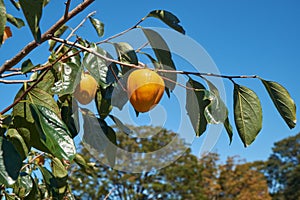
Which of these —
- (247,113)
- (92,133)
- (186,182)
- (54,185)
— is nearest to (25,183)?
(54,185)

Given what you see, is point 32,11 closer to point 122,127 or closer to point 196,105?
point 196,105

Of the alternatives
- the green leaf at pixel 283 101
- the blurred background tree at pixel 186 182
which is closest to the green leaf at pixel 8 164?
the green leaf at pixel 283 101

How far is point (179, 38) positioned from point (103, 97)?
0.23 m

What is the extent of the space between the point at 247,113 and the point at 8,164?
45 cm

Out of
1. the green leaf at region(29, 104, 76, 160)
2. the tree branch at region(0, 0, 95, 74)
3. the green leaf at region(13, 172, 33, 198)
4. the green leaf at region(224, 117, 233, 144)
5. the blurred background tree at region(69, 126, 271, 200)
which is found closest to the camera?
the green leaf at region(29, 104, 76, 160)

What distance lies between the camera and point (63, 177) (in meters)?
1.13

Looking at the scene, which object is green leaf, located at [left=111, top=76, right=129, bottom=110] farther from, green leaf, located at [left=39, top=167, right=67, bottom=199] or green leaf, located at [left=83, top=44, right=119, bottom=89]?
green leaf, located at [left=39, top=167, right=67, bottom=199]

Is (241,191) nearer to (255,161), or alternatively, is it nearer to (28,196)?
(255,161)

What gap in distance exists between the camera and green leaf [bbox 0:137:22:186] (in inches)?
21.5

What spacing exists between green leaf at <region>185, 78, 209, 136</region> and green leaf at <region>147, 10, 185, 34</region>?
120 millimetres

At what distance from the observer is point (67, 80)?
888 millimetres

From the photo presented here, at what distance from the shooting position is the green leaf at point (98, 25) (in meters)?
1.14

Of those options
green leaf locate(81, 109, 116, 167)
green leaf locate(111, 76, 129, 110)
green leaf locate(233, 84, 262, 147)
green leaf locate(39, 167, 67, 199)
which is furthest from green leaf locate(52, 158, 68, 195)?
green leaf locate(233, 84, 262, 147)

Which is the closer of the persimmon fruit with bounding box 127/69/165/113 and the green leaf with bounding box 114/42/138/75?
the persimmon fruit with bounding box 127/69/165/113
